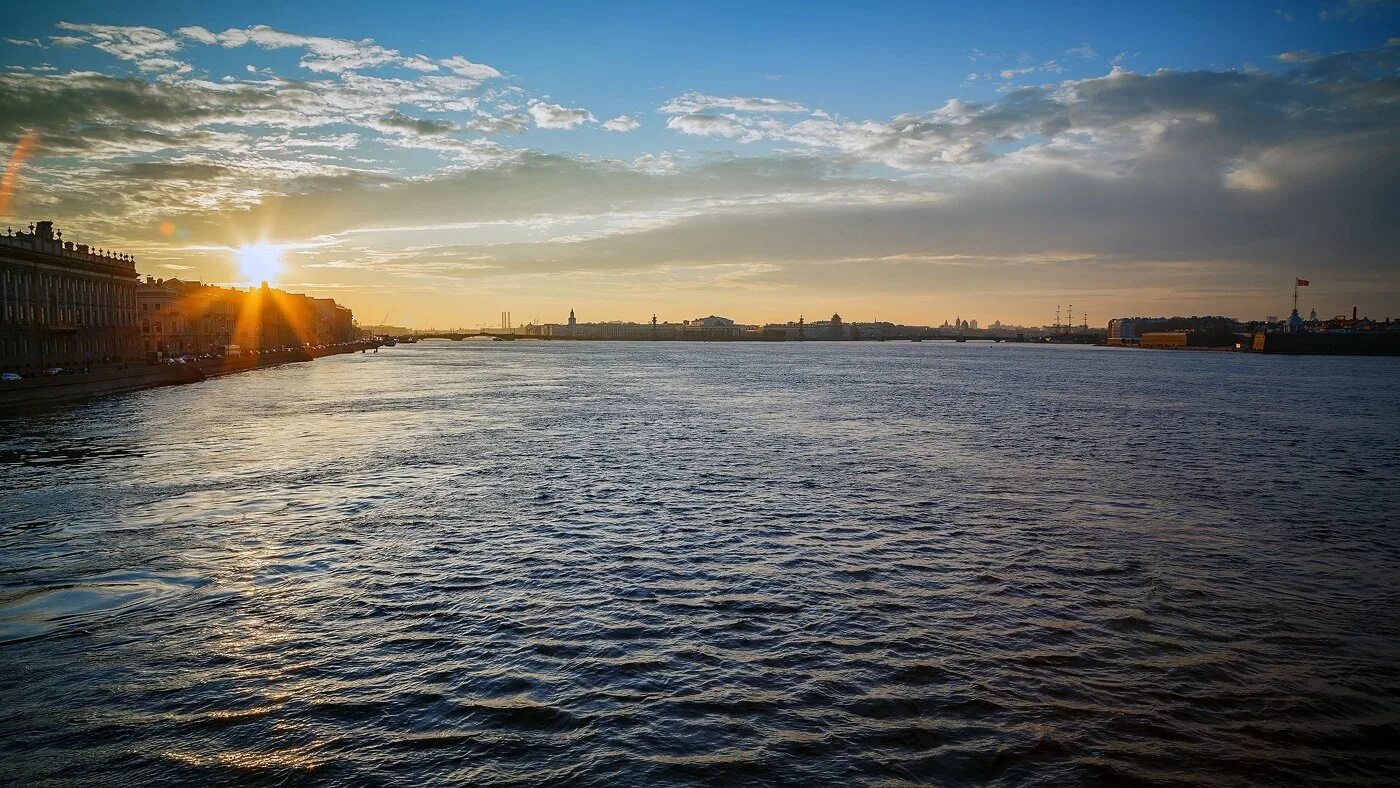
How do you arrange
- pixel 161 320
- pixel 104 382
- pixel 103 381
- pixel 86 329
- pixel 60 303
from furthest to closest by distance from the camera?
pixel 161 320 → pixel 86 329 → pixel 60 303 → pixel 104 382 → pixel 103 381

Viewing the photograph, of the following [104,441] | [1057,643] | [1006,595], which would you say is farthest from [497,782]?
[104,441]

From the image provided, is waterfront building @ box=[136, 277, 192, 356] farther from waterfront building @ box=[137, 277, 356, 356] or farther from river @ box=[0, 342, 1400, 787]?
river @ box=[0, 342, 1400, 787]

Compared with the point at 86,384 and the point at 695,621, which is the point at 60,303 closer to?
the point at 86,384

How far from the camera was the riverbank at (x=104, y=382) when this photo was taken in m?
53.5

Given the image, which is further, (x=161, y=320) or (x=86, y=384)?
(x=161, y=320)

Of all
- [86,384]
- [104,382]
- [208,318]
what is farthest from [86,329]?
[208,318]

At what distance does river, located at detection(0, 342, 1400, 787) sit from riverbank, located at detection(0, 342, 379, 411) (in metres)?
28.9

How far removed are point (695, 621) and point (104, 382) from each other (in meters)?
72.7

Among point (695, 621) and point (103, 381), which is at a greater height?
point (103, 381)

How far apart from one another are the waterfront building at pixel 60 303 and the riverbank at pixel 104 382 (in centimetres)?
636

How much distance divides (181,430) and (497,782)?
40867 mm

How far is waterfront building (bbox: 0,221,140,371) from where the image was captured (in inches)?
2923

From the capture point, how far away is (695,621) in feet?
42.9

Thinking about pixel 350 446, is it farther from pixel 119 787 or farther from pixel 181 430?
pixel 119 787
